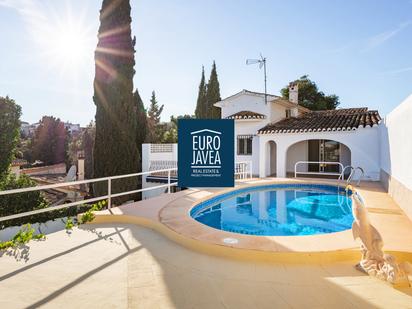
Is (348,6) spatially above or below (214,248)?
above

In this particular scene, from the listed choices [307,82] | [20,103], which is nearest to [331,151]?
[20,103]

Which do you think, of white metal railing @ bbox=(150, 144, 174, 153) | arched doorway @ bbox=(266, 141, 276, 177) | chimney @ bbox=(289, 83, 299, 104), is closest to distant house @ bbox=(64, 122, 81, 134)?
white metal railing @ bbox=(150, 144, 174, 153)

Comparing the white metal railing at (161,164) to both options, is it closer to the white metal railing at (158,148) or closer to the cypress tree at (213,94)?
the white metal railing at (158,148)

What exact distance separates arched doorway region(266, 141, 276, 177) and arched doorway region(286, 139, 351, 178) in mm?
1083

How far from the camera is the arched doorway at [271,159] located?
18.3 meters

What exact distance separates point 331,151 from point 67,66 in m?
17.2

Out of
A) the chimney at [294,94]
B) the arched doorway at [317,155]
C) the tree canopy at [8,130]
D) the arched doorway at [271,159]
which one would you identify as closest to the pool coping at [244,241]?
the tree canopy at [8,130]

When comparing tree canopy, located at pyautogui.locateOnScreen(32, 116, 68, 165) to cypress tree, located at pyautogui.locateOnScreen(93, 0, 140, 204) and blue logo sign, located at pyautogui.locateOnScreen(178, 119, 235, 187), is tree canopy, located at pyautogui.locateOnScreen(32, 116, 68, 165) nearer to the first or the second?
cypress tree, located at pyautogui.locateOnScreen(93, 0, 140, 204)

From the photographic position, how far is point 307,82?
3856cm

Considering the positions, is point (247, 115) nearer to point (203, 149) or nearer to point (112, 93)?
point (112, 93)

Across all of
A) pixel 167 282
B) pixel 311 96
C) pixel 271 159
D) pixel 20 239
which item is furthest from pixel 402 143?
pixel 311 96

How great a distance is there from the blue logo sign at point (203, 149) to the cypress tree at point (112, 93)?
327 inches

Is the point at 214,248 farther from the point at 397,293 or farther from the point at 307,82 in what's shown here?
the point at 307,82

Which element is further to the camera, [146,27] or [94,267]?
[146,27]
